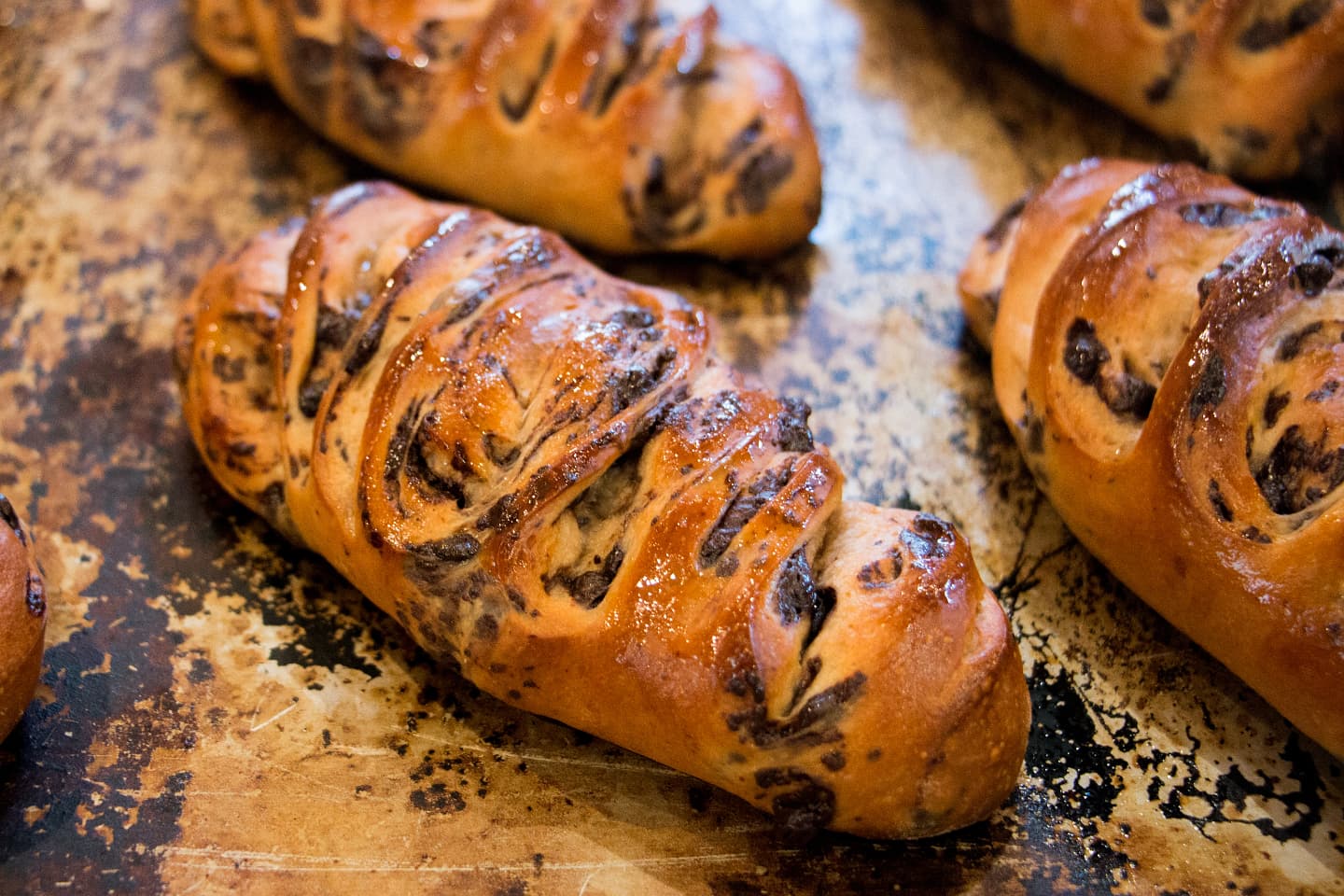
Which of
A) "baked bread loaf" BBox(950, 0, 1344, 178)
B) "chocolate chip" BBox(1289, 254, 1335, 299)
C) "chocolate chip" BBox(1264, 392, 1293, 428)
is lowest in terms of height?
"chocolate chip" BBox(1264, 392, 1293, 428)

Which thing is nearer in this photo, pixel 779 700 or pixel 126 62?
pixel 779 700

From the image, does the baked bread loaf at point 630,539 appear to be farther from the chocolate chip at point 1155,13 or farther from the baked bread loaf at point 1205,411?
the chocolate chip at point 1155,13

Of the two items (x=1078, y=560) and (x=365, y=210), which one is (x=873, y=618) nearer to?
(x=1078, y=560)

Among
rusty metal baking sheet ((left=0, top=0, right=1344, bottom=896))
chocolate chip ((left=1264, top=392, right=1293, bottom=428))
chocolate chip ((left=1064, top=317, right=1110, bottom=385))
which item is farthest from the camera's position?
chocolate chip ((left=1064, top=317, right=1110, bottom=385))

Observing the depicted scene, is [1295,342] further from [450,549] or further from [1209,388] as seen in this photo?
[450,549]

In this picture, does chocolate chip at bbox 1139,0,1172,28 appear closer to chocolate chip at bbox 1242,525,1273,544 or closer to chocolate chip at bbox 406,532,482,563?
chocolate chip at bbox 1242,525,1273,544

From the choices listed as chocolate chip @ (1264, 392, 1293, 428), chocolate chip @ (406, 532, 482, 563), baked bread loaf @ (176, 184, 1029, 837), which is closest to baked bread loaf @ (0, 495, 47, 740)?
baked bread loaf @ (176, 184, 1029, 837)

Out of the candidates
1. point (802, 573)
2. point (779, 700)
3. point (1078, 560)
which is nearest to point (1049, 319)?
point (1078, 560)

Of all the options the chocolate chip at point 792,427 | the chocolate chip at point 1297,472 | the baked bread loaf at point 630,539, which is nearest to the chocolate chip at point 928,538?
the baked bread loaf at point 630,539
